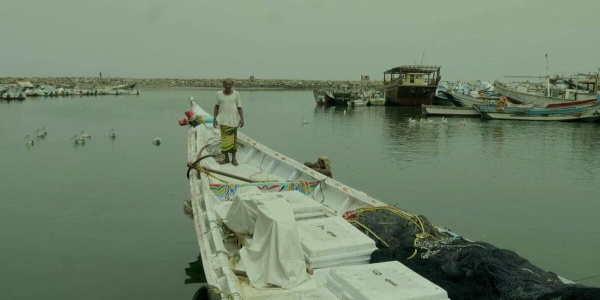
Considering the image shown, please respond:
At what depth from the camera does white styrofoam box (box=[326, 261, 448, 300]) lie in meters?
3.79

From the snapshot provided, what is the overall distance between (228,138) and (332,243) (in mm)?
5471

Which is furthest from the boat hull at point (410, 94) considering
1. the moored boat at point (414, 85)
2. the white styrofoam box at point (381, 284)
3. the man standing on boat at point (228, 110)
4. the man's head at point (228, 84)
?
the white styrofoam box at point (381, 284)

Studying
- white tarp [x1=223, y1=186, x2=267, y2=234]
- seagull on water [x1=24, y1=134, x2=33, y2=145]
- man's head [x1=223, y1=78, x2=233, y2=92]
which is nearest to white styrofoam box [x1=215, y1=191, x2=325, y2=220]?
white tarp [x1=223, y1=186, x2=267, y2=234]

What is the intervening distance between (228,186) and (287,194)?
4.19 ft

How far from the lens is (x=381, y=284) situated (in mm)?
3938

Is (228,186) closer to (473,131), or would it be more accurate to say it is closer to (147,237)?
(147,237)

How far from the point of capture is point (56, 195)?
12094 mm

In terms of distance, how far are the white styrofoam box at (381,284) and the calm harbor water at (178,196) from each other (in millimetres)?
3561

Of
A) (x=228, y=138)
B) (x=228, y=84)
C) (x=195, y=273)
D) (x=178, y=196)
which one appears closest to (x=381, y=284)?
(x=195, y=273)

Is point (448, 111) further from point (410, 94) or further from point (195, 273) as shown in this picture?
point (195, 273)

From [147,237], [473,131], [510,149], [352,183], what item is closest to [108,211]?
[147,237]

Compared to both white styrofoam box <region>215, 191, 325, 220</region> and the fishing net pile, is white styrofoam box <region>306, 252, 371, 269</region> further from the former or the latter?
white styrofoam box <region>215, 191, 325, 220</region>

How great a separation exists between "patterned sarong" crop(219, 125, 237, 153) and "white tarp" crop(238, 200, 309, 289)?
513 cm

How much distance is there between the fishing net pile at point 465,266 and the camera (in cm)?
403
